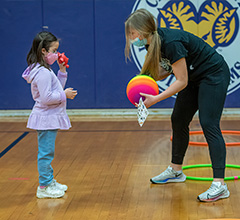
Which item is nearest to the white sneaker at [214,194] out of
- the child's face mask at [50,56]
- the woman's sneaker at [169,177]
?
the woman's sneaker at [169,177]

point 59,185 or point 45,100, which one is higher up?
point 45,100

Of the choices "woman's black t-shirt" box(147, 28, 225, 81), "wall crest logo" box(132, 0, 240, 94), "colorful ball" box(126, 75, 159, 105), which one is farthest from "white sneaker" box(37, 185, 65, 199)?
"wall crest logo" box(132, 0, 240, 94)

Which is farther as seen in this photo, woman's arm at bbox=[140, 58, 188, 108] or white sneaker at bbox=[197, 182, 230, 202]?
white sneaker at bbox=[197, 182, 230, 202]

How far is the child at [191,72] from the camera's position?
350 centimetres

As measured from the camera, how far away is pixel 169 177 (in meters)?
4.19

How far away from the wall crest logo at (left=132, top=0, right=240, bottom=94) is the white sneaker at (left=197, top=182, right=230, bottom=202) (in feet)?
12.1

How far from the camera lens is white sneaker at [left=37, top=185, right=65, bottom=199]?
3828 mm

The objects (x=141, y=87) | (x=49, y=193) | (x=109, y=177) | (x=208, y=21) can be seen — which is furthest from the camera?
(x=208, y=21)

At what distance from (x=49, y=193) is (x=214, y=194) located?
135 cm

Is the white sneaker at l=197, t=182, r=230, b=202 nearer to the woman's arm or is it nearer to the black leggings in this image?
the black leggings

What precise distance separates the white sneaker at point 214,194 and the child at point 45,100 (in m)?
1.16

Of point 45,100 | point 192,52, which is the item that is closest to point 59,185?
point 45,100

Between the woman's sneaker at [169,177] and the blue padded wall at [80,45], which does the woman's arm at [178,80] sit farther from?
the blue padded wall at [80,45]

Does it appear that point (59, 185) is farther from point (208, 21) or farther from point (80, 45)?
point (208, 21)
